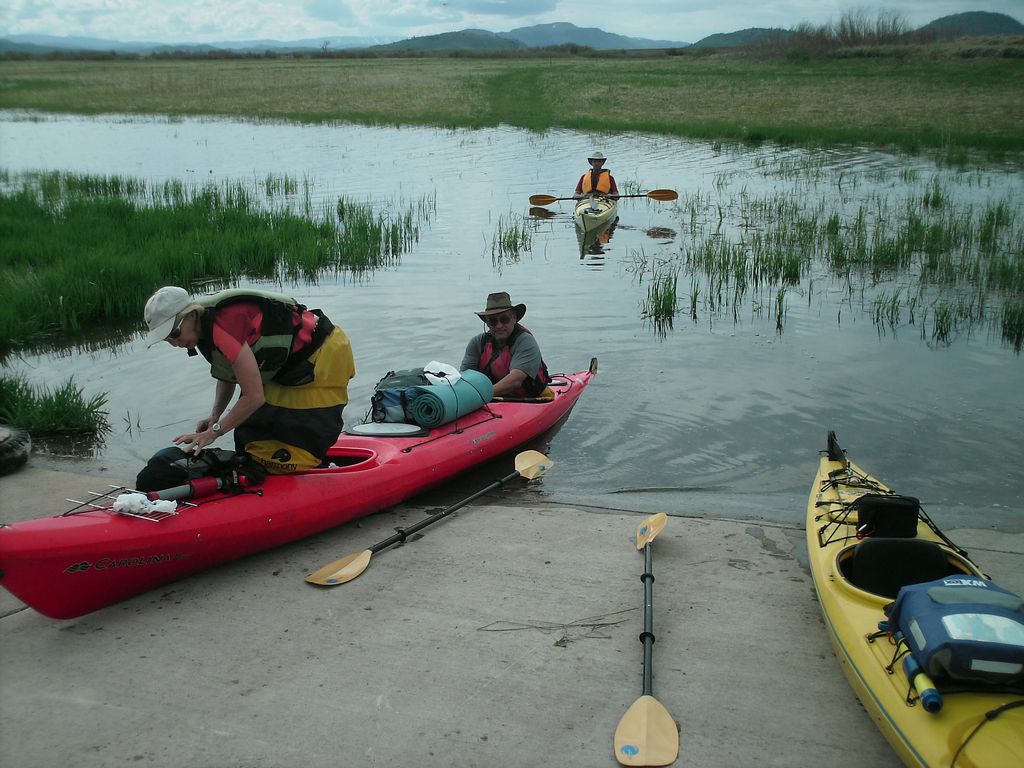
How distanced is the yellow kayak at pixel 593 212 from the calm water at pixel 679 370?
34 centimetres

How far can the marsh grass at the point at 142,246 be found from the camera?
30.9 feet

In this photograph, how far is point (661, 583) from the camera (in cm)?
457

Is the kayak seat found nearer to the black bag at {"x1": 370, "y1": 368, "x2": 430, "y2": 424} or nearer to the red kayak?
→ the red kayak

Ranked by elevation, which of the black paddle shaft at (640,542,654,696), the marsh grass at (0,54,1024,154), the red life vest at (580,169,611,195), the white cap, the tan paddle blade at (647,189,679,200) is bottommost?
the black paddle shaft at (640,542,654,696)

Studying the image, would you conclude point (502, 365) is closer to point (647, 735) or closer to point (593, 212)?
point (647, 735)

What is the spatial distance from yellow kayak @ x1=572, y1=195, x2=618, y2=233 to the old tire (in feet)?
32.5

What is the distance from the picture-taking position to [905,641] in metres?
3.36

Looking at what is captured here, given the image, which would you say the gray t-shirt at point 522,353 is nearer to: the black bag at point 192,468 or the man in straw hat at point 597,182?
the black bag at point 192,468

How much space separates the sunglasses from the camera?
676 cm

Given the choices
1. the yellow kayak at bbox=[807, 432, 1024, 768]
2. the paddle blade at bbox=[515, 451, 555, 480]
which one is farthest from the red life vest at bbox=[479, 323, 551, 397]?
the yellow kayak at bbox=[807, 432, 1024, 768]

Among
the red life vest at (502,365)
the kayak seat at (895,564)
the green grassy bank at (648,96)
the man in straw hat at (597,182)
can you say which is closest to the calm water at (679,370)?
the red life vest at (502,365)

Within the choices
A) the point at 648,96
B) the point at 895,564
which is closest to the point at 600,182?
the point at 895,564

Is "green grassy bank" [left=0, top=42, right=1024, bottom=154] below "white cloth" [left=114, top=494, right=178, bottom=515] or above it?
above

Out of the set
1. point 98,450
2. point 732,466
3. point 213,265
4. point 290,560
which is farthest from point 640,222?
point 290,560
